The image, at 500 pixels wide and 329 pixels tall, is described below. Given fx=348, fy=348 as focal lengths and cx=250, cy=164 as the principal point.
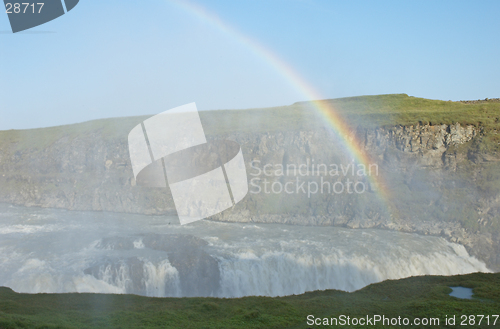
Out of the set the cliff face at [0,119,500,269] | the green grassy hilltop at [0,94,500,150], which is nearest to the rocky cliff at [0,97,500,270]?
the cliff face at [0,119,500,269]

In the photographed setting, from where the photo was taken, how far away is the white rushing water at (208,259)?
97.0ft

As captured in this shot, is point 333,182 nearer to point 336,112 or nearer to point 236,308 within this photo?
point 336,112

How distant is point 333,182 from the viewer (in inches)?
2142

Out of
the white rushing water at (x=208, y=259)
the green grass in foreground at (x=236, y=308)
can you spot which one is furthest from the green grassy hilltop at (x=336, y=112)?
the green grass in foreground at (x=236, y=308)

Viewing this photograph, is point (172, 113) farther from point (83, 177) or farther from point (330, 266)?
point (330, 266)

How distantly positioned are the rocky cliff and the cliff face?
15 cm

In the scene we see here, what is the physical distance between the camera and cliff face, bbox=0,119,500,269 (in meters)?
46.7

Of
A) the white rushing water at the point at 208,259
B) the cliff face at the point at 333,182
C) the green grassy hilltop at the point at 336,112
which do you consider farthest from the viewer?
the green grassy hilltop at the point at 336,112

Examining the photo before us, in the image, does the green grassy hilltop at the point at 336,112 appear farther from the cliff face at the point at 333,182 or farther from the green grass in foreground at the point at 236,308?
the green grass in foreground at the point at 236,308

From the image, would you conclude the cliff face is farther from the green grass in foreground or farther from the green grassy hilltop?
the green grass in foreground

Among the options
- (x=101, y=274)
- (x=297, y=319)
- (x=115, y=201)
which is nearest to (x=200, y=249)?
(x=101, y=274)

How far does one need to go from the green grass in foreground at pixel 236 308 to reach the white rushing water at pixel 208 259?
6.41m

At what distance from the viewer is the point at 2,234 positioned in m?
39.5

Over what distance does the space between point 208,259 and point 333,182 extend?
27947mm
